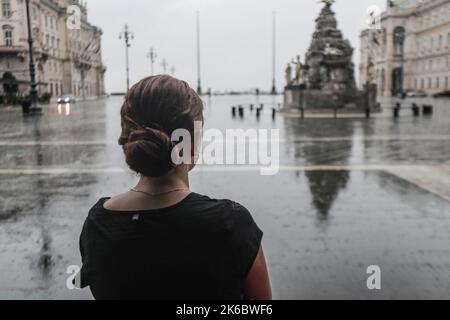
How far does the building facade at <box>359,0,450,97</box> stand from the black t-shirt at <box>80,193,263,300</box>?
81.3 m

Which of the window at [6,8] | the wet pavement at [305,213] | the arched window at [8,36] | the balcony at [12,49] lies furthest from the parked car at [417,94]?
the wet pavement at [305,213]

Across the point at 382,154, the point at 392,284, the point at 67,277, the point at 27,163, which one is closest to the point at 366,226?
the point at 392,284

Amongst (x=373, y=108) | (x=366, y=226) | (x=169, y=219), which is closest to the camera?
(x=169, y=219)

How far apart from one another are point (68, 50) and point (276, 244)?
73.4 meters

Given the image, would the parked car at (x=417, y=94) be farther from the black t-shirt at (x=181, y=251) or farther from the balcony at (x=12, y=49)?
the black t-shirt at (x=181, y=251)

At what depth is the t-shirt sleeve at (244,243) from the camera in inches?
65.5

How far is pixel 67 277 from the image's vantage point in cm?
463

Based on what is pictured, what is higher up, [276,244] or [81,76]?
[81,76]

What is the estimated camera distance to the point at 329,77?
3500 centimetres

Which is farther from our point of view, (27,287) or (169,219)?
(27,287)

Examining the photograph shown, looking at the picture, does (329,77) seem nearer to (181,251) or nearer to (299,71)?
(299,71)

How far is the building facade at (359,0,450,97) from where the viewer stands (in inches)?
3076

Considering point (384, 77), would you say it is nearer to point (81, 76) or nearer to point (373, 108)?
point (81, 76)

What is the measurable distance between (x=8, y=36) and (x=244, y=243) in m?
58.0
